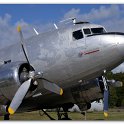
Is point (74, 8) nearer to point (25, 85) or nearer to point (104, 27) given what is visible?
point (104, 27)

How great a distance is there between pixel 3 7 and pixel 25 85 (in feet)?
8.33

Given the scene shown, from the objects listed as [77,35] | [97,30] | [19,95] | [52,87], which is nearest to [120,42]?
[97,30]

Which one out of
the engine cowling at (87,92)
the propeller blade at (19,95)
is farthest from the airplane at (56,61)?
the engine cowling at (87,92)

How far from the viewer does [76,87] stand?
11.5 m

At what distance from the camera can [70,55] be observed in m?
9.75

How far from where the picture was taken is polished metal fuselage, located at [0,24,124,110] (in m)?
9.43

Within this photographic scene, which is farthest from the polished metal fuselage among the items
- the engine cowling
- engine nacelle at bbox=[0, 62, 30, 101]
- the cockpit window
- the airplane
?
the engine cowling

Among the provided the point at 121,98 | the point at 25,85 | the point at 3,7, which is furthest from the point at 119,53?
the point at 121,98

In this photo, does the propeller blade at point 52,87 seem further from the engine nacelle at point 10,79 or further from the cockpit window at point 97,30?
→ the cockpit window at point 97,30


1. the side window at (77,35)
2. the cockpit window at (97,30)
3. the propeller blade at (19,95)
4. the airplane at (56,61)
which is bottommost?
the propeller blade at (19,95)

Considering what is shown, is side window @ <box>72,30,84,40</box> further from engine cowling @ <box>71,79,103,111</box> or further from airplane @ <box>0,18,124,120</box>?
engine cowling @ <box>71,79,103,111</box>

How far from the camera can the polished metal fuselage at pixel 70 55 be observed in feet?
30.9

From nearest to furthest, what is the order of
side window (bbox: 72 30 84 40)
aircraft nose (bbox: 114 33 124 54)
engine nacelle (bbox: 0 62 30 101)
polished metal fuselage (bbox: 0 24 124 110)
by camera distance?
1. engine nacelle (bbox: 0 62 30 101)
2. aircraft nose (bbox: 114 33 124 54)
3. polished metal fuselage (bbox: 0 24 124 110)
4. side window (bbox: 72 30 84 40)

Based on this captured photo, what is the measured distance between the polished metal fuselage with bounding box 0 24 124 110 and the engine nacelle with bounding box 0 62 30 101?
0.81 metres
